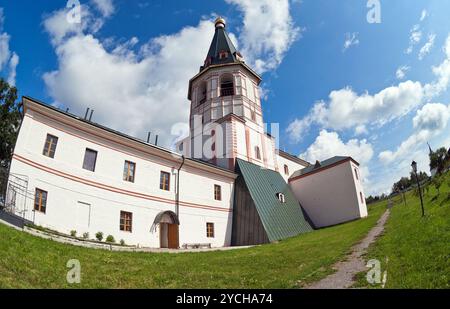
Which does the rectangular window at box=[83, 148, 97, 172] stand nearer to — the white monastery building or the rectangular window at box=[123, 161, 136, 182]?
the white monastery building

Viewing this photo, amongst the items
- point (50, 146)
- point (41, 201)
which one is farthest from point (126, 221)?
point (50, 146)

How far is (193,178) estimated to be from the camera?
76.5 ft

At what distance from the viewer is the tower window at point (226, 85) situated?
105 feet

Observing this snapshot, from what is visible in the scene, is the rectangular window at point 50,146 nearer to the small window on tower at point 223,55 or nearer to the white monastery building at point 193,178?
the white monastery building at point 193,178

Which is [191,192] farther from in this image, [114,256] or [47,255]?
[47,255]

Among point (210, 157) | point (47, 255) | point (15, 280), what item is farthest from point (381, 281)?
point (210, 157)

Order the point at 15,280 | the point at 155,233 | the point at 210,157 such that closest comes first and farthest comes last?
the point at 15,280, the point at 155,233, the point at 210,157

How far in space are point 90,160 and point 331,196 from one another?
24.7m

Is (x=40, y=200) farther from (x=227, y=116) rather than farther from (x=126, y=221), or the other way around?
(x=227, y=116)

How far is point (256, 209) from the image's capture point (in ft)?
77.6

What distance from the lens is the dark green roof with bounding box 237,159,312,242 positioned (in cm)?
2338

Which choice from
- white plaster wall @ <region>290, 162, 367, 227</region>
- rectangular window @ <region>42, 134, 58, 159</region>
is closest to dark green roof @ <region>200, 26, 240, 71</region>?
white plaster wall @ <region>290, 162, 367, 227</region>
